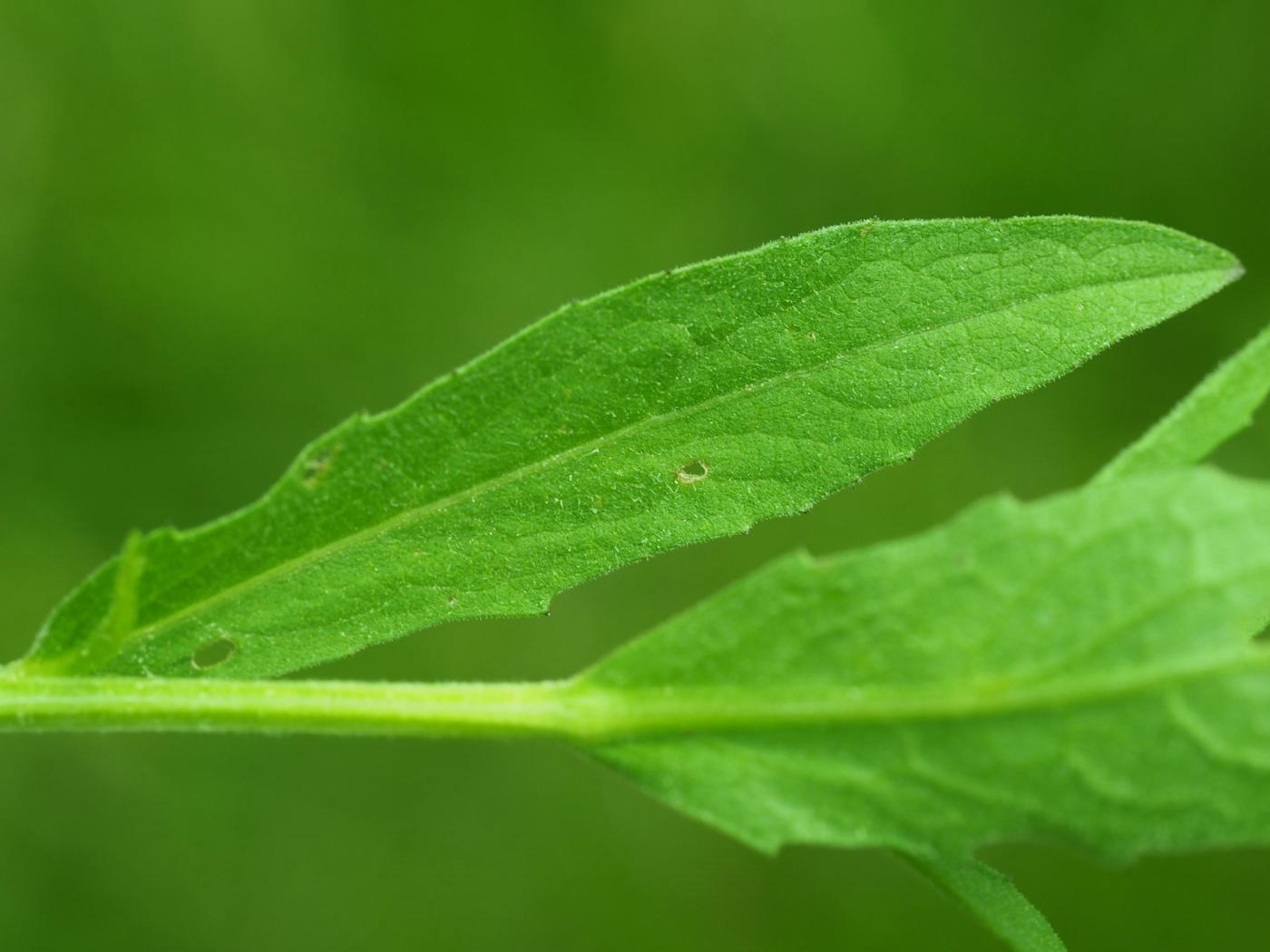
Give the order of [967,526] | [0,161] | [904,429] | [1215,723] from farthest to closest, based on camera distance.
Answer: [0,161] < [904,429] < [967,526] < [1215,723]

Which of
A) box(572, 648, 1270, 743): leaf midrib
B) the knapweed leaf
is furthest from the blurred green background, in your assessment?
the knapweed leaf

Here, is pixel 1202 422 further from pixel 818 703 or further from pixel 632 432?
pixel 632 432

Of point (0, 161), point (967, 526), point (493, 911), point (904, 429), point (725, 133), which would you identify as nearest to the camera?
point (967, 526)

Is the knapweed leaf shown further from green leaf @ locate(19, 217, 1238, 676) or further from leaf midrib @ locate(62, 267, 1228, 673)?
leaf midrib @ locate(62, 267, 1228, 673)

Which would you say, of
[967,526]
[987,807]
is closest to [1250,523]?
[967,526]

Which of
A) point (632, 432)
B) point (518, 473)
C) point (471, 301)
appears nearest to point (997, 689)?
point (632, 432)

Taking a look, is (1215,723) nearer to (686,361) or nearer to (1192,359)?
(686,361)

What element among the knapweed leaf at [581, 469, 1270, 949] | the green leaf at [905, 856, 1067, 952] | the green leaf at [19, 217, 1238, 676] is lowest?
the green leaf at [905, 856, 1067, 952]
